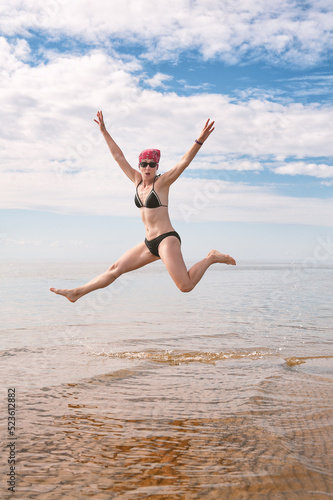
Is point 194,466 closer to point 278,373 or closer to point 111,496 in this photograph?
point 111,496

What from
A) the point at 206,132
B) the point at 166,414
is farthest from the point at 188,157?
the point at 166,414

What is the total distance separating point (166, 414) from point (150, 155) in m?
4.01

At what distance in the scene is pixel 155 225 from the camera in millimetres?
7438

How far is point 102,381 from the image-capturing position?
755 centimetres

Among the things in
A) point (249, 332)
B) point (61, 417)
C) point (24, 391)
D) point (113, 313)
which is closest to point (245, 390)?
point (61, 417)

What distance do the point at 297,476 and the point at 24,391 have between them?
170 inches

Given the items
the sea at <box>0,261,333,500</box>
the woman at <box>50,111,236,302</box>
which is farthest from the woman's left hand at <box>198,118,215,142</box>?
the sea at <box>0,261,333,500</box>

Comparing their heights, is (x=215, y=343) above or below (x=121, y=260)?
below

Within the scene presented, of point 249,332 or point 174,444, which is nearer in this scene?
point 174,444

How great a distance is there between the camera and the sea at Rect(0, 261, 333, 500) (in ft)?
13.0

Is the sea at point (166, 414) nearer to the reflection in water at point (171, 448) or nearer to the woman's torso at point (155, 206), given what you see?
the reflection in water at point (171, 448)

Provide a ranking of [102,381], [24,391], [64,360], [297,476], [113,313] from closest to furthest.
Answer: [297,476] < [24,391] < [102,381] < [64,360] < [113,313]

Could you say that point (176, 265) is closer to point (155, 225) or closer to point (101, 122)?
point (155, 225)

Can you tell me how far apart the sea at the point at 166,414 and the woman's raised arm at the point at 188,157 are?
10.9 ft
